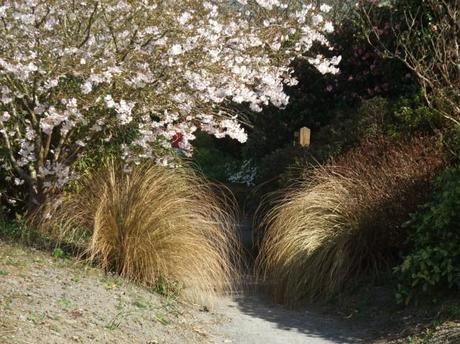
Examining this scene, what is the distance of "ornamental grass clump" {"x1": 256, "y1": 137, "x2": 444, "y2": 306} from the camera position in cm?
790

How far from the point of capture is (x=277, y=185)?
1047 centimetres

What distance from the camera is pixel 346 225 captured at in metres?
8.17

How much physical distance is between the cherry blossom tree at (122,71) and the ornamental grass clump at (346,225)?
1139 mm

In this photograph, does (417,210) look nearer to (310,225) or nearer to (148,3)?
(310,225)

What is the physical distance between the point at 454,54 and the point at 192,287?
4.53m

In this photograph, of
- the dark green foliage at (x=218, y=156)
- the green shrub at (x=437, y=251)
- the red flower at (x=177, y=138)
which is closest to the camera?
the green shrub at (x=437, y=251)

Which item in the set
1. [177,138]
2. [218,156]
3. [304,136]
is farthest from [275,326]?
[218,156]

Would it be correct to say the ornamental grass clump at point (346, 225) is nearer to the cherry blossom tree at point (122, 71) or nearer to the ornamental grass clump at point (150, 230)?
the ornamental grass clump at point (150, 230)

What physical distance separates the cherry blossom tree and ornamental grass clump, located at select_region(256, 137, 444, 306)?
1.14 m

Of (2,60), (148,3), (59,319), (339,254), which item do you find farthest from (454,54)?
(59,319)

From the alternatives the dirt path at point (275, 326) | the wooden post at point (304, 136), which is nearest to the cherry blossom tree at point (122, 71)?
the dirt path at point (275, 326)

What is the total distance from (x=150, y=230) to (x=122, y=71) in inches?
56.1

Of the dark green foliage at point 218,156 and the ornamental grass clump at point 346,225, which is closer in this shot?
the ornamental grass clump at point 346,225

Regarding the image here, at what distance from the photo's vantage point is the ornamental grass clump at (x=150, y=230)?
729 centimetres
